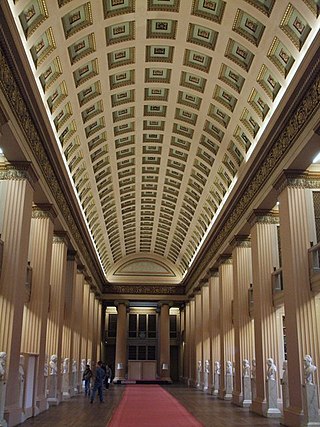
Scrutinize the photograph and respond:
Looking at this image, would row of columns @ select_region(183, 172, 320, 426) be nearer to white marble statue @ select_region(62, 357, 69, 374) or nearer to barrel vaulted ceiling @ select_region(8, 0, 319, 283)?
barrel vaulted ceiling @ select_region(8, 0, 319, 283)

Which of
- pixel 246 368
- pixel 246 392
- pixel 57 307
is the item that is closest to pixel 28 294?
pixel 57 307

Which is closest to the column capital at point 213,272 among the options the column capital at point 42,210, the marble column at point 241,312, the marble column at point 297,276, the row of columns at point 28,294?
the marble column at point 241,312

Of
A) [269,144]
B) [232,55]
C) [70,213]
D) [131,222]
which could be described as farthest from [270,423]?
[131,222]

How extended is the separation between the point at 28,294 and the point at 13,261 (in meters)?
4.14

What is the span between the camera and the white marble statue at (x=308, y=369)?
13102mm

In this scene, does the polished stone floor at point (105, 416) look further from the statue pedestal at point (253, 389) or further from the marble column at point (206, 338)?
the marble column at point (206, 338)

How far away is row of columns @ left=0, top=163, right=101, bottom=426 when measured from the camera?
1359 centimetres

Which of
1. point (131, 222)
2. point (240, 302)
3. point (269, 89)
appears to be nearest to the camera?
point (269, 89)

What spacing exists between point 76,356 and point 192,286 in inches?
534

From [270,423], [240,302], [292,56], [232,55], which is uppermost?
[232,55]

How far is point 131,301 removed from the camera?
46031mm

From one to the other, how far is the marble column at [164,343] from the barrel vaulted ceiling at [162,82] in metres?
16.8

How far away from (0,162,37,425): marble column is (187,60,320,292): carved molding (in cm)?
771

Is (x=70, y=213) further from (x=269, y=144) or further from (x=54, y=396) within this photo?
(x=269, y=144)
